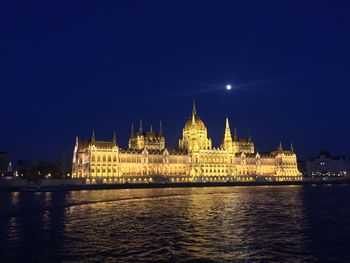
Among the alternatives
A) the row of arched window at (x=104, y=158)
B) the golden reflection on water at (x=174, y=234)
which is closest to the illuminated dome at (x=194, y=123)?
the row of arched window at (x=104, y=158)

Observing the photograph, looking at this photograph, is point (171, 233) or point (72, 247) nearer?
point (72, 247)

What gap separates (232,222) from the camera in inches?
1356

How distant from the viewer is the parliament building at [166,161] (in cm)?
15325

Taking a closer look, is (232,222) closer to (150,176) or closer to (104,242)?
(104,242)

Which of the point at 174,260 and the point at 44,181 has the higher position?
the point at 44,181

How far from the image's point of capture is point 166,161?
171500mm

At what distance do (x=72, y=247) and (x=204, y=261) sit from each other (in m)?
8.24

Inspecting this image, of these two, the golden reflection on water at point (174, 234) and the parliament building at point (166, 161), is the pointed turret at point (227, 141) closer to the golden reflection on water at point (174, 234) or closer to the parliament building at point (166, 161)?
the parliament building at point (166, 161)

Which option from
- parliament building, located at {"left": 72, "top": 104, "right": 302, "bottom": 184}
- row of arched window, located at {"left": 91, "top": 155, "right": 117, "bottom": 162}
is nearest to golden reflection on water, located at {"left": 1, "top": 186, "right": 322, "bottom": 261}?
A: parliament building, located at {"left": 72, "top": 104, "right": 302, "bottom": 184}

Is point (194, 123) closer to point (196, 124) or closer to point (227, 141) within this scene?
point (196, 124)

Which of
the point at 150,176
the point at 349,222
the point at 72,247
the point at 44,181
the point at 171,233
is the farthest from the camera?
the point at 150,176

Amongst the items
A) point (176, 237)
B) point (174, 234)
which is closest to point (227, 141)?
point (174, 234)

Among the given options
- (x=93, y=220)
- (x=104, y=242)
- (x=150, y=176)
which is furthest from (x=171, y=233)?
(x=150, y=176)

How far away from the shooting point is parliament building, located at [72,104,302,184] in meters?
153
